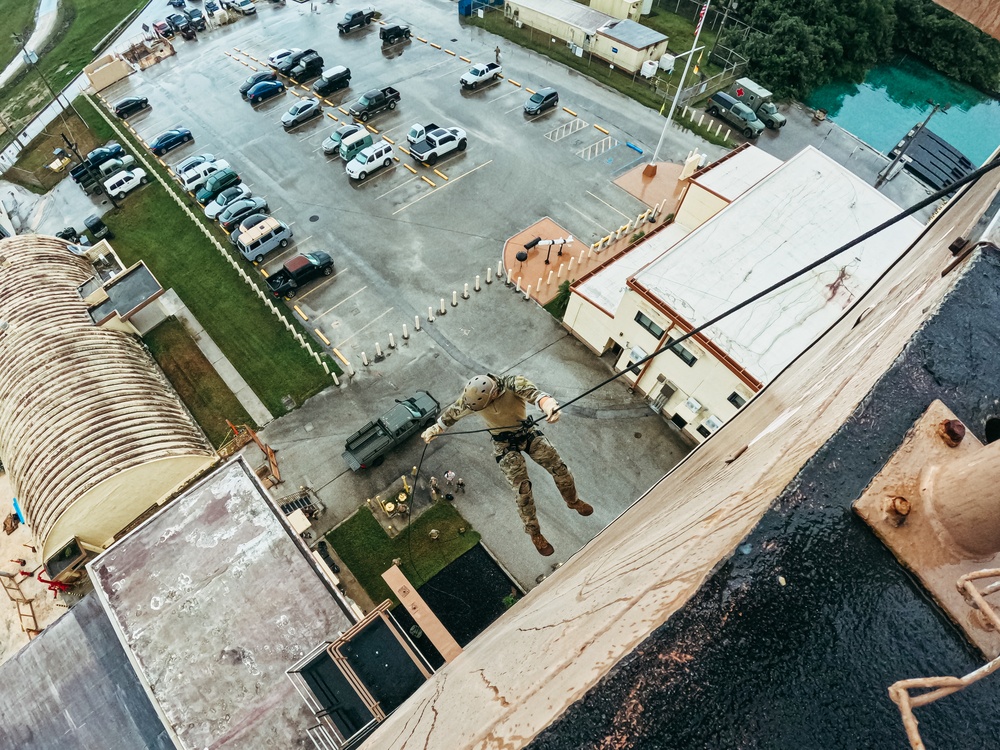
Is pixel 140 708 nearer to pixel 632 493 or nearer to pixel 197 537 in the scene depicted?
pixel 197 537

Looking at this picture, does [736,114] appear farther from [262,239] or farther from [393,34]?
[262,239]

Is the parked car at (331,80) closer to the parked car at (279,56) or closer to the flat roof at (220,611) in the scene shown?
the parked car at (279,56)

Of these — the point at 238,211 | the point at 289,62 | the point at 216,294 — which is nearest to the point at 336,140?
the point at 238,211

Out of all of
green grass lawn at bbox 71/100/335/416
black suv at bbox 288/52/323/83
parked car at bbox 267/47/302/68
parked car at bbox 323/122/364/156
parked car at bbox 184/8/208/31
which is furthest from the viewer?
parked car at bbox 184/8/208/31

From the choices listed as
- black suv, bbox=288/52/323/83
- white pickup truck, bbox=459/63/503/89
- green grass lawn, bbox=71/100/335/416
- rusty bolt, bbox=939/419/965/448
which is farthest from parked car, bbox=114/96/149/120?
rusty bolt, bbox=939/419/965/448

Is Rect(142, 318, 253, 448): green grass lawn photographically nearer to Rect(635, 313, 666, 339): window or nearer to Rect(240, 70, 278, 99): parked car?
Rect(635, 313, 666, 339): window

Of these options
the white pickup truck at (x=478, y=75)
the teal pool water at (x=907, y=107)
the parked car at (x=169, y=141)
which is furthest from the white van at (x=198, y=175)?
the teal pool water at (x=907, y=107)
